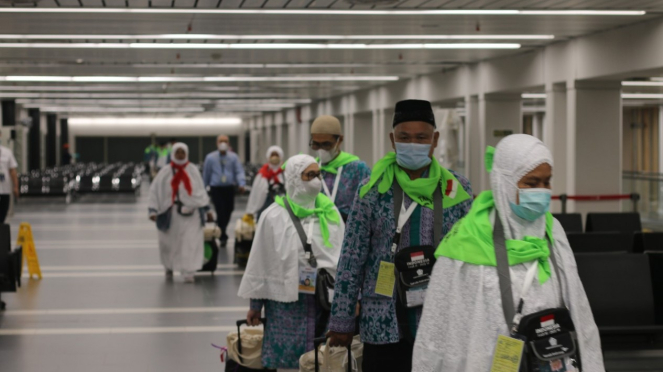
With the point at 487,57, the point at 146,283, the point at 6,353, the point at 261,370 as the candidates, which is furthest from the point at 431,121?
the point at 487,57

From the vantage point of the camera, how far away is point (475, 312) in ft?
9.98

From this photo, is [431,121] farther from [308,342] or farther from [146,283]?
[146,283]

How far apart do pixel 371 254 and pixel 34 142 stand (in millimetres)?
44415

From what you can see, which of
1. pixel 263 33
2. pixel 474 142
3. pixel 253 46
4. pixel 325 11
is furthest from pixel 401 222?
pixel 474 142

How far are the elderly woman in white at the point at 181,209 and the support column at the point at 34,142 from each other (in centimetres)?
3516

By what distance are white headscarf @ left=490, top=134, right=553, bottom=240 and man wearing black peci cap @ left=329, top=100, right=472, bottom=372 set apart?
2.25 ft

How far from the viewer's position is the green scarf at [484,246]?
3053 millimetres

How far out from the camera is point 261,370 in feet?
18.5

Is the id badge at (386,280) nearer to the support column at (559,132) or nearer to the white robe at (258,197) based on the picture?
the white robe at (258,197)

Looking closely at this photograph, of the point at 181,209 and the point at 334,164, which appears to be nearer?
the point at 334,164

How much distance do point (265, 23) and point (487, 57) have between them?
775cm

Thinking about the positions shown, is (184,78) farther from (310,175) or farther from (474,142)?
(310,175)

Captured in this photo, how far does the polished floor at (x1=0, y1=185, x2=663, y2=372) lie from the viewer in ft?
24.2

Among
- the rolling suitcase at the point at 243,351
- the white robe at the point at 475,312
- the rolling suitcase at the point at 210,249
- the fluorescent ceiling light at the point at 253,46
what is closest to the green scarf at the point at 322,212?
the rolling suitcase at the point at 243,351
